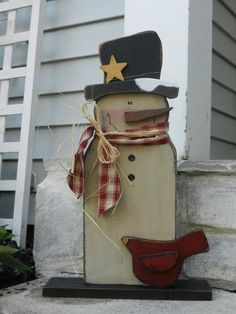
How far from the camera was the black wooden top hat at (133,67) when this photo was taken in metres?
1.24

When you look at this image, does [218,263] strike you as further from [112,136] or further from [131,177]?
[112,136]

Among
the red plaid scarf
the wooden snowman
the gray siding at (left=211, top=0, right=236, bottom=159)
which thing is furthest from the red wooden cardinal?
the gray siding at (left=211, top=0, right=236, bottom=159)

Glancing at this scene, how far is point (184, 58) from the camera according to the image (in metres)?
1.53

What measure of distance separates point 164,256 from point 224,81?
1.40 meters

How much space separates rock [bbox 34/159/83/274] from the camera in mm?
1527

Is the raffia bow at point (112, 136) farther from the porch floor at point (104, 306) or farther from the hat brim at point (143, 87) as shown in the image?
the porch floor at point (104, 306)

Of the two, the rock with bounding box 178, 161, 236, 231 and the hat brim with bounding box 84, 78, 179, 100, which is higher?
the hat brim with bounding box 84, 78, 179, 100

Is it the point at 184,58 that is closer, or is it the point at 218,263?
the point at 218,263

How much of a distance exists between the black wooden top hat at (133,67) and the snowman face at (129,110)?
0.02 m

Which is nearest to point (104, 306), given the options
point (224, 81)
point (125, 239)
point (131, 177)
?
point (125, 239)

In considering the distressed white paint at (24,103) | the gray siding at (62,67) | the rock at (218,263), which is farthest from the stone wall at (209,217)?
the gray siding at (62,67)

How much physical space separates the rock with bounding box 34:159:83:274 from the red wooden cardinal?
379 millimetres

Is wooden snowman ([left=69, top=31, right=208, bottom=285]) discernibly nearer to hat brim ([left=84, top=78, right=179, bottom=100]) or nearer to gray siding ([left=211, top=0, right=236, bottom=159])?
hat brim ([left=84, top=78, right=179, bottom=100])

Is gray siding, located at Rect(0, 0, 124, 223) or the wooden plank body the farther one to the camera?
gray siding, located at Rect(0, 0, 124, 223)
